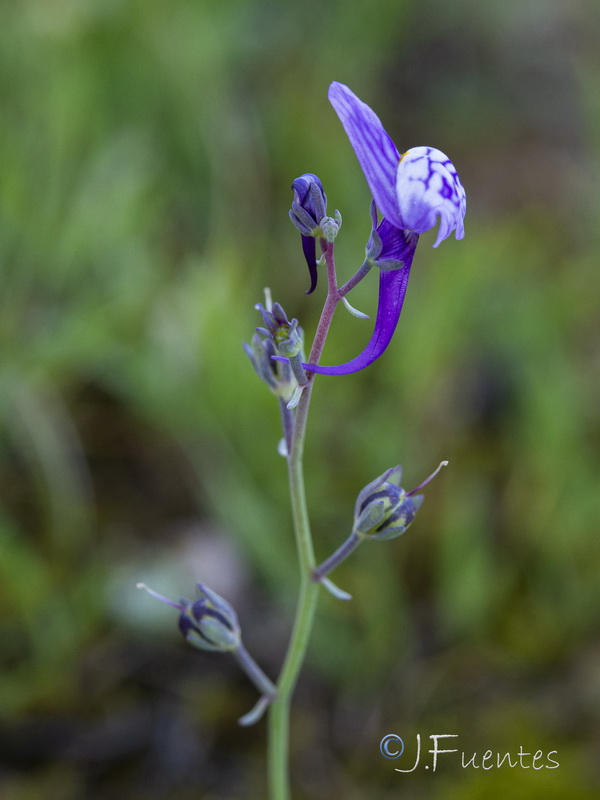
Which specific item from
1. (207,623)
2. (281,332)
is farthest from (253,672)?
(281,332)

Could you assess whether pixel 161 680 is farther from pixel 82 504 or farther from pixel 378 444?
pixel 378 444

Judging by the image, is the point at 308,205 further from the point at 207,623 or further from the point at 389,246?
the point at 207,623

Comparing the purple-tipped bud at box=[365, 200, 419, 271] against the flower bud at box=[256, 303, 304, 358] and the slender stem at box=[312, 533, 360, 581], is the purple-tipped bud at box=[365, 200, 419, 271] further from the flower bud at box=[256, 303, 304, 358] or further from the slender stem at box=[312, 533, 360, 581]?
the slender stem at box=[312, 533, 360, 581]

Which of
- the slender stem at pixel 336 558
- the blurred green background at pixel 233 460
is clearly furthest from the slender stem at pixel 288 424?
the blurred green background at pixel 233 460

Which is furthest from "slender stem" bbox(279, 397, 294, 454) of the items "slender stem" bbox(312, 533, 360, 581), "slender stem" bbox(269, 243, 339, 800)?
"slender stem" bbox(312, 533, 360, 581)

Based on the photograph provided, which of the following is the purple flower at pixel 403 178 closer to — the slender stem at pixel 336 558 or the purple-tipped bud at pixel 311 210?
the purple-tipped bud at pixel 311 210

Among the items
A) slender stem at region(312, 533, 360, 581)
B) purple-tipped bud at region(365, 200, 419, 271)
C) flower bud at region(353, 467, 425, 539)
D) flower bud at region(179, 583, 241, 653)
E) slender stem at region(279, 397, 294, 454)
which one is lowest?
flower bud at region(179, 583, 241, 653)
